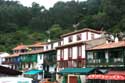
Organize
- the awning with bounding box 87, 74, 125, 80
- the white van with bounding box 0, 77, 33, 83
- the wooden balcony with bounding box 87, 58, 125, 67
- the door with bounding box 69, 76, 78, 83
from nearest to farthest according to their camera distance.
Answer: the white van with bounding box 0, 77, 33, 83 < the awning with bounding box 87, 74, 125, 80 < the wooden balcony with bounding box 87, 58, 125, 67 < the door with bounding box 69, 76, 78, 83

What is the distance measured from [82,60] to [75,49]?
3.86 m

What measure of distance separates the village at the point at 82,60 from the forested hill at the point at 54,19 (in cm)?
2718

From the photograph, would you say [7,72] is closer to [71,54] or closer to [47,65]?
[71,54]

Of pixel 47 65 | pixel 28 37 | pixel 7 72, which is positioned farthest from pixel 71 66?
pixel 28 37

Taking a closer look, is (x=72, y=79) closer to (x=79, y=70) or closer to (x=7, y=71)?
(x=79, y=70)

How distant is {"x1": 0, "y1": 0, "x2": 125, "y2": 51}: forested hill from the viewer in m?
109

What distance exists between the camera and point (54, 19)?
15775 centimetres

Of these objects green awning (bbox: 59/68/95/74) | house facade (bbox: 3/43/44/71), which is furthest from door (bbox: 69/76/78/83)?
house facade (bbox: 3/43/44/71)

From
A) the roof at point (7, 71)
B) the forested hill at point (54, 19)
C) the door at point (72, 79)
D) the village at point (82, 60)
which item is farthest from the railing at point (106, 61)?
the forested hill at point (54, 19)

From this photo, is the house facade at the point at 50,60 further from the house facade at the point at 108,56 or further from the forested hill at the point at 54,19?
the forested hill at the point at 54,19

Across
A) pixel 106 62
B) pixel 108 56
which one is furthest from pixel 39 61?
pixel 106 62

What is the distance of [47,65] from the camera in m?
77.5

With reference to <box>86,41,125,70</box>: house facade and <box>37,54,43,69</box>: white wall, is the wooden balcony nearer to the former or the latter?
<box>86,41,125,70</box>: house facade

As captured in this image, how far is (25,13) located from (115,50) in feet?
400
